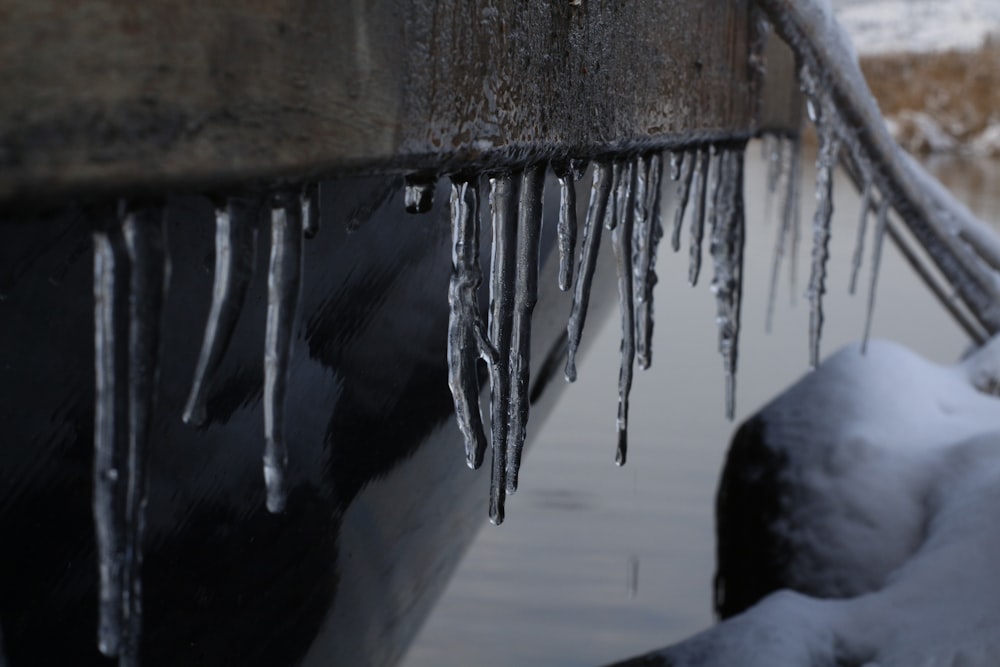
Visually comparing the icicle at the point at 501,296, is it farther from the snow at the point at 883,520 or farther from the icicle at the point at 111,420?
the snow at the point at 883,520

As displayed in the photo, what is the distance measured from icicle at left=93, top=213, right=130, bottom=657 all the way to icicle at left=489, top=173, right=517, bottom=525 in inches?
23.7

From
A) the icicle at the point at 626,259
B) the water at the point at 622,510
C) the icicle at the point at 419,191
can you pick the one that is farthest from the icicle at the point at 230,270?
the water at the point at 622,510

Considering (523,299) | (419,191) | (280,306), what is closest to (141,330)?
(280,306)

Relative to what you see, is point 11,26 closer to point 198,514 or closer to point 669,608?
point 198,514

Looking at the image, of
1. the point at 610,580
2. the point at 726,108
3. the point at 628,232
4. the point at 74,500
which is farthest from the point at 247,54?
the point at 610,580

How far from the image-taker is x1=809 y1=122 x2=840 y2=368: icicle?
3.14 meters

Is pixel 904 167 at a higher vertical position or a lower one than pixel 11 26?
lower

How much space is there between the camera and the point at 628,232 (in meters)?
1.94

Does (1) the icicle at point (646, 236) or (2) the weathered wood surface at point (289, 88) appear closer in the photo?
(2) the weathered wood surface at point (289, 88)

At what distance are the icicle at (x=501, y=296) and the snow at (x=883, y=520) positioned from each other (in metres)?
1.05

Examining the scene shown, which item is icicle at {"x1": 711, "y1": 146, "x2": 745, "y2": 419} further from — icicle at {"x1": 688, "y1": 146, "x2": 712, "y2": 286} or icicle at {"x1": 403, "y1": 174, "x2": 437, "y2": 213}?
icicle at {"x1": 403, "y1": 174, "x2": 437, "y2": 213}

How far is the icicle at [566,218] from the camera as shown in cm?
159

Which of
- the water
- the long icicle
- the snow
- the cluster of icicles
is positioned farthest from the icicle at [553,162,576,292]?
the water

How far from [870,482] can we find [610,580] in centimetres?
103
